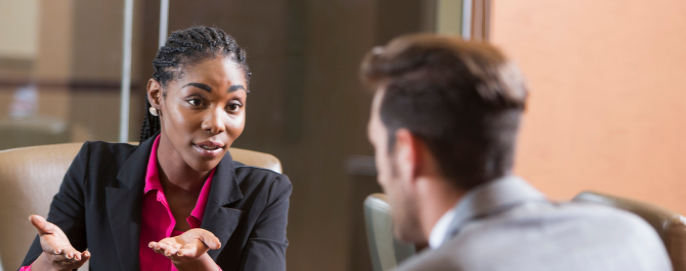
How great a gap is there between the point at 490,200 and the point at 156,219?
85 cm

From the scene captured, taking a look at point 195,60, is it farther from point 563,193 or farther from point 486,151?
point 563,193

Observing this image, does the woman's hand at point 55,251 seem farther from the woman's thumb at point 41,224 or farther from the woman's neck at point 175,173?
the woman's neck at point 175,173

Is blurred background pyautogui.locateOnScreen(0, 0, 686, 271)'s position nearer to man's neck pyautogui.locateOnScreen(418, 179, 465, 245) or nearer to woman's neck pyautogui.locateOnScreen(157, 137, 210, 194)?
woman's neck pyautogui.locateOnScreen(157, 137, 210, 194)

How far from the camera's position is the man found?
582 mm

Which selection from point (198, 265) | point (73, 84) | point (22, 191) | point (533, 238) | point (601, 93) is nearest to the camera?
point (533, 238)

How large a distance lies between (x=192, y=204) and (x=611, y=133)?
2082mm

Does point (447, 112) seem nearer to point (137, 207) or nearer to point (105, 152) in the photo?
point (137, 207)

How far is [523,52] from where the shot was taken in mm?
2371

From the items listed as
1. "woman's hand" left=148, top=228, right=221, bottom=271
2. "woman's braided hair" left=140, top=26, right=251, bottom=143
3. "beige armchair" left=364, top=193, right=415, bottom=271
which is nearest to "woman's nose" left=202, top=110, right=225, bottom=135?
"woman's braided hair" left=140, top=26, right=251, bottom=143

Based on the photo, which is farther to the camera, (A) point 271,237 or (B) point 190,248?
(A) point 271,237

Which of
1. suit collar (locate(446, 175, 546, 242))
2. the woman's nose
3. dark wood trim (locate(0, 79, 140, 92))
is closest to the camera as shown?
suit collar (locate(446, 175, 546, 242))

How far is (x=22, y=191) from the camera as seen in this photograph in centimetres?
139

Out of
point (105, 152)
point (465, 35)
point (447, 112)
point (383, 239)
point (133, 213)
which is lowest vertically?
point (383, 239)

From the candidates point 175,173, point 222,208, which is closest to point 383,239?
point 222,208
